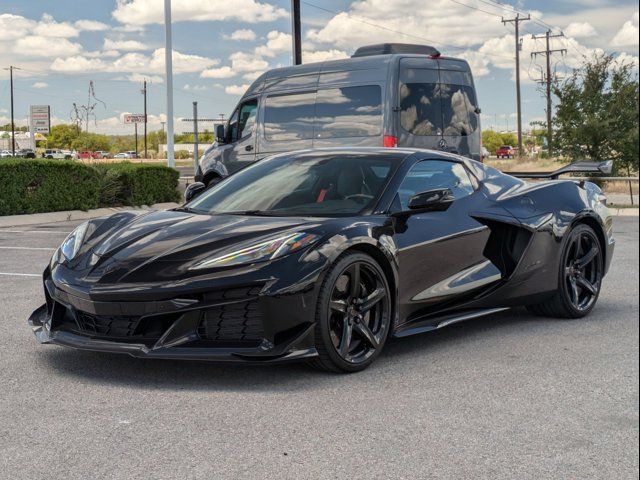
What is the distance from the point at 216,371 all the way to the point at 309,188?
1327 mm

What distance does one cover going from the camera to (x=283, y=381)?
4.70 m

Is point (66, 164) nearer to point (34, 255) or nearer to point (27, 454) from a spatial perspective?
point (34, 255)

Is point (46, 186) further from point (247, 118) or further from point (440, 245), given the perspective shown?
A: point (440, 245)

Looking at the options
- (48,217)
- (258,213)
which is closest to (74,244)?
(258,213)

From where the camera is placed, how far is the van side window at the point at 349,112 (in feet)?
42.7

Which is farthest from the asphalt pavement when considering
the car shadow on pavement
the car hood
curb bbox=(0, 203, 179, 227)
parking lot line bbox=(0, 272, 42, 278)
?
curb bbox=(0, 203, 179, 227)

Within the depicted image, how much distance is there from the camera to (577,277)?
252 inches

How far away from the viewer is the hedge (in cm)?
1700

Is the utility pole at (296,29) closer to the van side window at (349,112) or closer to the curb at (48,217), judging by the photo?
the curb at (48,217)

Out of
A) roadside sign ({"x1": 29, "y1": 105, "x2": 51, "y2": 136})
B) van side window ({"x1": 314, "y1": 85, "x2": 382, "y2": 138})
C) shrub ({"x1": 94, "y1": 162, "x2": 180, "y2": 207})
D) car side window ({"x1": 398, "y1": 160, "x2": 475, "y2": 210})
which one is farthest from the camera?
roadside sign ({"x1": 29, "y1": 105, "x2": 51, "y2": 136})

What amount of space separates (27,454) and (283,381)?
4.97 feet

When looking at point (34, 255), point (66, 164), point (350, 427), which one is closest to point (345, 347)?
point (350, 427)

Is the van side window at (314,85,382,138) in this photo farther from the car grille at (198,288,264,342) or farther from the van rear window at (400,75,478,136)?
the car grille at (198,288,264,342)

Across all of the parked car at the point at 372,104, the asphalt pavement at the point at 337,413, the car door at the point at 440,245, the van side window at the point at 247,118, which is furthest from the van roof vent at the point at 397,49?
the asphalt pavement at the point at 337,413
